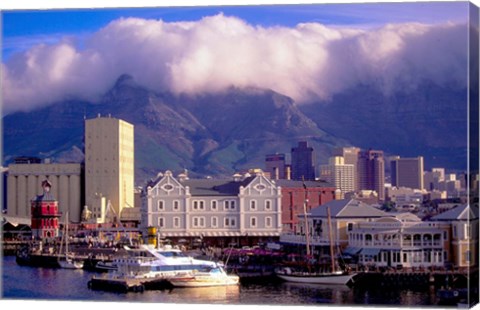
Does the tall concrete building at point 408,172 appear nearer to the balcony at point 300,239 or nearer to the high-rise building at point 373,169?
the high-rise building at point 373,169

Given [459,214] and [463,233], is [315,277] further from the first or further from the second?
[463,233]

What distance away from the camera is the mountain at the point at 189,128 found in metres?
24.5

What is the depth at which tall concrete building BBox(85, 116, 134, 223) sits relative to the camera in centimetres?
2736

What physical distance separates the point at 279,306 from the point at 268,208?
8.58 meters

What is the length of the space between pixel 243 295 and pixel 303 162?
22.6 feet

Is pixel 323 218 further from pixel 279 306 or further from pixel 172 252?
pixel 279 306

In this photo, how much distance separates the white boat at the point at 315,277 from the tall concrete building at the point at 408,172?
5.70 ft

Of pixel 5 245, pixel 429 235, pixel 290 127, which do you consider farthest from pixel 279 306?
pixel 5 245

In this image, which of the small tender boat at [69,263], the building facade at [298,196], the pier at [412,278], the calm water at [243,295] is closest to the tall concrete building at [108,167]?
the small tender boat at [69,263]

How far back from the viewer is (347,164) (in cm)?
2567

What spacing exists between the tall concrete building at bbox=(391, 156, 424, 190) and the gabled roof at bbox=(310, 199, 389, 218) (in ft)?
1.93

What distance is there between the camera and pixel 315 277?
896 inches

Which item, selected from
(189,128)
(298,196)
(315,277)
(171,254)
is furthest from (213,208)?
(315,277)

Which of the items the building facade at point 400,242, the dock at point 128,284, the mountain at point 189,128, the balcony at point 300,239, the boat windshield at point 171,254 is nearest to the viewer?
the building facade at point 400,242
